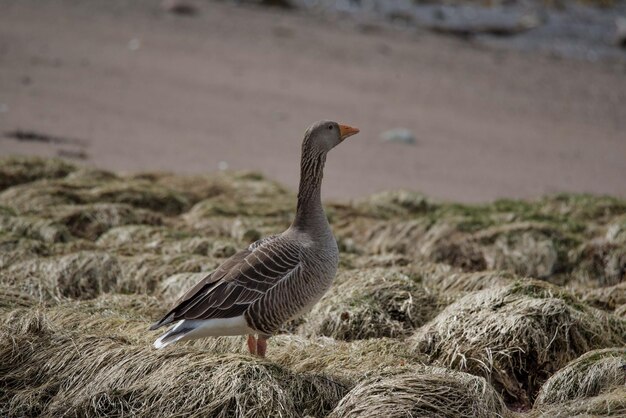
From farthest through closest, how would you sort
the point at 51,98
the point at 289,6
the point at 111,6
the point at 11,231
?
1. the point at 289,6
2. the point at 111,6
3. the point at 51,98
4. the point at 11,231

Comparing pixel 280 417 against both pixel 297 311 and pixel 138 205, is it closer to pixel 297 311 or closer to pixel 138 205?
pixel 297 311

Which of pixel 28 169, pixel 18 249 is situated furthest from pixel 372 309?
pixel 28 169

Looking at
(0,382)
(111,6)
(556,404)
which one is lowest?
(0,382)

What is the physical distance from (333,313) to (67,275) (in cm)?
255

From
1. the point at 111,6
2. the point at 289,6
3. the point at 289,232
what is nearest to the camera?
the point at 289,232

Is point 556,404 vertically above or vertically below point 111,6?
below

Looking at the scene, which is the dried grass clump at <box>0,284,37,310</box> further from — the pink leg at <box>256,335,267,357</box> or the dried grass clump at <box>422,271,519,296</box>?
the dried grass clump at <box>422,271,519,296</box>

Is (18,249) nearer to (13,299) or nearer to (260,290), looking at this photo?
(13,299)

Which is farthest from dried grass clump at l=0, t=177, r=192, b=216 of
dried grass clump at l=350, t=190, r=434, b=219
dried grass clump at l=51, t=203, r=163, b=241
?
dried grass clump at l=350, t=190, r=434, b=219

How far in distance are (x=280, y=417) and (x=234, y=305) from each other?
897 millimetres

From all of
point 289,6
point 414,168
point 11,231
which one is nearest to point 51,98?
point 414,168

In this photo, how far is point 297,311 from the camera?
7008 millimetres

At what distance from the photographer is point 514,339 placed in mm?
7480

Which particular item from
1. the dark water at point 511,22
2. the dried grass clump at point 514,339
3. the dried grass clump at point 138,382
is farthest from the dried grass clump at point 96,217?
the dark water at point 511,22
